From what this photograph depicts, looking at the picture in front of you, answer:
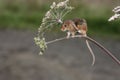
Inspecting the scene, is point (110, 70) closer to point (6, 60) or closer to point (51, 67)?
point (51, 67)

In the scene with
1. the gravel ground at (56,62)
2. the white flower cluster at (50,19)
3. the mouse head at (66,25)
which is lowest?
the gravel ground at (56,62)

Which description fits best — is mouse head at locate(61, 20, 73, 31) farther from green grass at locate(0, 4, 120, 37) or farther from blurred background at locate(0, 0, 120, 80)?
green grass at locate(0, 4, 120, 37)

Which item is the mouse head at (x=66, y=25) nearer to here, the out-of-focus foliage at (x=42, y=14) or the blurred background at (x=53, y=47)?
the blurred background at (x=53, y=47)

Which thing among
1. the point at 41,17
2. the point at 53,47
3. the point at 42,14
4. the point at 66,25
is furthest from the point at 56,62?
the point at 66,25

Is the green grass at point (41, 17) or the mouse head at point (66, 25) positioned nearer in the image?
the mouse head at point (66, 25)

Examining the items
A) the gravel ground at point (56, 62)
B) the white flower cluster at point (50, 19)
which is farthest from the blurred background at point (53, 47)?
the white flower cluster at point (50, 19)

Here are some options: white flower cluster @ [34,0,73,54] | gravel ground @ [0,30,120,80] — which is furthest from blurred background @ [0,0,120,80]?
white flower cluster @ [34,0,73,54]

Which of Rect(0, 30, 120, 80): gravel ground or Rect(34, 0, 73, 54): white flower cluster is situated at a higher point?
Rect(34, 0, 73, 54): white flower cluster

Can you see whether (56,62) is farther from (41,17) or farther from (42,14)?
(42,14)
